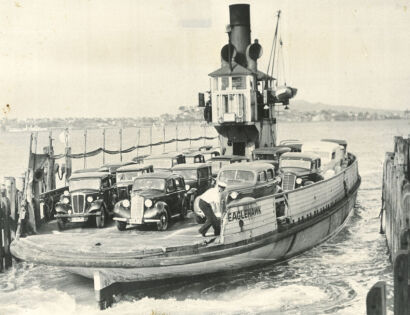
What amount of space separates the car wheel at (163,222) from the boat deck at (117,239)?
152 mm

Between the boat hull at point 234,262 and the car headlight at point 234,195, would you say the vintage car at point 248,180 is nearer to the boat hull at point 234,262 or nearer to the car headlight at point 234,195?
the car headlight at point 234,195

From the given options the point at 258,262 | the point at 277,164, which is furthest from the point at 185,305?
the point at 277,164

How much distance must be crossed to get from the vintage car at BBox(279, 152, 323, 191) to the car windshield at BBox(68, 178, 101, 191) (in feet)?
21.8

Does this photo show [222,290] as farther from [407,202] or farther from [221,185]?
[407,202]

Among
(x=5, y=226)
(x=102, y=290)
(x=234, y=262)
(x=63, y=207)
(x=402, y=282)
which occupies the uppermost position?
(x=402, y=282)

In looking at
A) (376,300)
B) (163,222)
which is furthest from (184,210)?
(376,300)

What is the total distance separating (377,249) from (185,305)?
961 centimetres

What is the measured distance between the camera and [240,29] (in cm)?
2748

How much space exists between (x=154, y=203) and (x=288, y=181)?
608 centimetres

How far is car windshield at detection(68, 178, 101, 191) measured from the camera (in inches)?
681

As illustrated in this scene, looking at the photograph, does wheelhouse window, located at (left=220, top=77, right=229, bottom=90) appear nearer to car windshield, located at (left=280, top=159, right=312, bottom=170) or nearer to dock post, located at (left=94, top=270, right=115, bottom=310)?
car windshield, located at (left=280, top=159, right=312, bottom=170)

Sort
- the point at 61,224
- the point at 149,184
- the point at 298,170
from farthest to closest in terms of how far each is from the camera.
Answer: the point at 298,170 → the point at 61,224 → the point at 149,184

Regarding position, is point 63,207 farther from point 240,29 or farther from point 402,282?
point 240,29

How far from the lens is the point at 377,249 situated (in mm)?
19797
